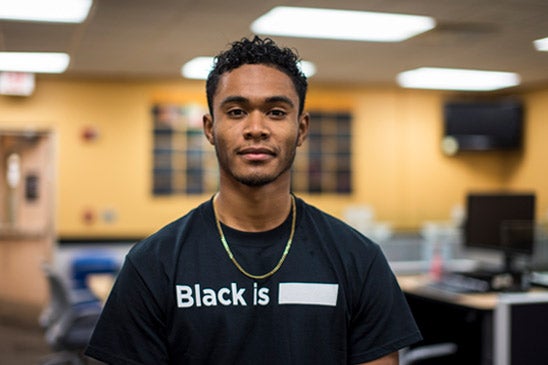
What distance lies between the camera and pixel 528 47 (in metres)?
3.94

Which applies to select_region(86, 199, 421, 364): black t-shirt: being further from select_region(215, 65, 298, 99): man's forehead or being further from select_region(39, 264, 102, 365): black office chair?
select_region(39, 264, 102, 365): black office chair

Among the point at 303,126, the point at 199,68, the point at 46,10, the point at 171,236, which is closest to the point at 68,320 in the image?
the point at 46,10

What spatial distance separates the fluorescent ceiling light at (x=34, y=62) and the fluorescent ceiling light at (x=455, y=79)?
132 inches

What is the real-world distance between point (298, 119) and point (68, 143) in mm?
6707

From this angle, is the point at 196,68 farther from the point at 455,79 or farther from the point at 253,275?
the point at 253,275

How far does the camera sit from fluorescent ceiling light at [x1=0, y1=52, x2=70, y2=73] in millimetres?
6180

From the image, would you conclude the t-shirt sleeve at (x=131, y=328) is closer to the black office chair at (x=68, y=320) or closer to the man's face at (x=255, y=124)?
the man's face at (x=255, y=124)

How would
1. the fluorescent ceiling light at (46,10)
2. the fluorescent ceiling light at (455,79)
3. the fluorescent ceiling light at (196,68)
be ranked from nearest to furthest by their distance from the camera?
the fluorescent ceiling light at (46,10)
the fluorescent ceiling light at (196,68)
the fluorescent ceiling light at (455,79)

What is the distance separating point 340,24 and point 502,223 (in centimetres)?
173

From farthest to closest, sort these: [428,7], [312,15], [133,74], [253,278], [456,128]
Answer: [456,128]
[133,74]
[312,15]
[428,7]
[253,278]

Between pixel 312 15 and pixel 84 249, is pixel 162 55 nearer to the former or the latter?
pixel 312 15

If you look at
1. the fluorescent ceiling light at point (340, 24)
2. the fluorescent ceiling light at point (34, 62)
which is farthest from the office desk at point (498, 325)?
the fluorescent ceiling light at point (34, 62)

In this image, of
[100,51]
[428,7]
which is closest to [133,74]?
[100,51]

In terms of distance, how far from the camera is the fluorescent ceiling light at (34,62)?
243 inches
